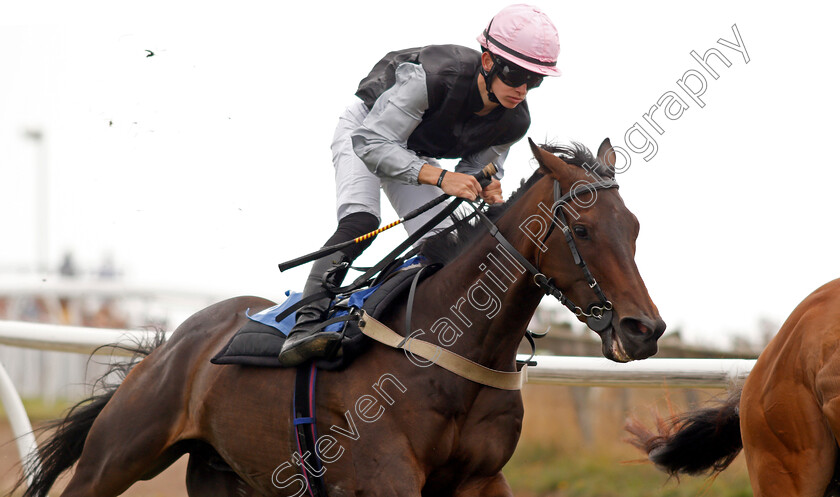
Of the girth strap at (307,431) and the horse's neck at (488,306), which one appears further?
the girth strap at (307,431)

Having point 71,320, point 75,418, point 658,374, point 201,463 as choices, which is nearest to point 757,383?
point 658,374

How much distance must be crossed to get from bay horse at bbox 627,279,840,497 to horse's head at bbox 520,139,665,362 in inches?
38.6

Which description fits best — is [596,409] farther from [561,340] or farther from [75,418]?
[75,418]

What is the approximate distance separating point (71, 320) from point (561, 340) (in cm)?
613

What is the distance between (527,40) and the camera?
11.1ft

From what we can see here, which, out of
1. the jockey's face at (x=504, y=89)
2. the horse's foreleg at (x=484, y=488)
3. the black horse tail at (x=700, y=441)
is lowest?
the black horse tail at (x=700, y=441)

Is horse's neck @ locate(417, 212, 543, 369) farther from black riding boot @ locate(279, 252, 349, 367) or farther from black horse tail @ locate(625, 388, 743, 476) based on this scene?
black horse tail @ locate(625, 388, 743, 476)

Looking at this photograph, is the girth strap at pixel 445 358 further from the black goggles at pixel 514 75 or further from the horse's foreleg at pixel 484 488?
the black goggles at pixel 514 75

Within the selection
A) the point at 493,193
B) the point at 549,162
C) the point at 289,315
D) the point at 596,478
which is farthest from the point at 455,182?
the point at 596,478

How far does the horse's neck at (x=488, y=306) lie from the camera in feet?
10.7

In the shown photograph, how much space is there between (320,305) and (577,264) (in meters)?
1.07

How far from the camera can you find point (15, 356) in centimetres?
956

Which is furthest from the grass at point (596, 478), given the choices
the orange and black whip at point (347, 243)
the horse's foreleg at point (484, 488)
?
the orange and black whip at point (347, 243)

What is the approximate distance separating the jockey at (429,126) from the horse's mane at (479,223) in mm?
105
